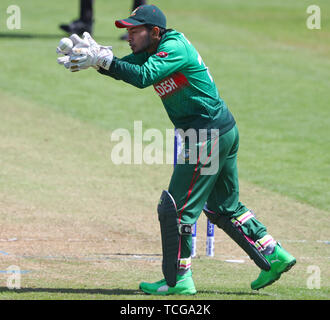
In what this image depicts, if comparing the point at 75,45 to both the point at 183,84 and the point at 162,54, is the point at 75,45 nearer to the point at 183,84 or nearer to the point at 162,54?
the point at 162,54

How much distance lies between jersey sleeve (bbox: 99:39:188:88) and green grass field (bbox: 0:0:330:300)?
1732 millimetres

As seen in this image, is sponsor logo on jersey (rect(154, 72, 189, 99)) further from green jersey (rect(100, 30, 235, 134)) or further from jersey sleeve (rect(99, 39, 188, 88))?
jersey sleeve (rect(99, 39, 188, 88))

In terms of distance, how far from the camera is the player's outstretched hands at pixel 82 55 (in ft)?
19.2

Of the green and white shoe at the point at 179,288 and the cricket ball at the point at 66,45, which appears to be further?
the green and white shoe at the point at 179,288

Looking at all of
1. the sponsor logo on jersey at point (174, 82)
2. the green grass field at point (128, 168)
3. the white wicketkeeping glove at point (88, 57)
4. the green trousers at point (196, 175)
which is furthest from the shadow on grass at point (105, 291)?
the white wicketkeeping glove at point (88, 57)

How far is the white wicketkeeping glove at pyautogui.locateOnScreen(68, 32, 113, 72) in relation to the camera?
5.86m

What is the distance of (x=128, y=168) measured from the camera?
12773 millimetres

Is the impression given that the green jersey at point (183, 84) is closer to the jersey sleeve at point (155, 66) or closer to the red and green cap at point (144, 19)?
the jersey sleeve at point (155, 66)

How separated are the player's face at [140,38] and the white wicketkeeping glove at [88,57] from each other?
0.35 metres

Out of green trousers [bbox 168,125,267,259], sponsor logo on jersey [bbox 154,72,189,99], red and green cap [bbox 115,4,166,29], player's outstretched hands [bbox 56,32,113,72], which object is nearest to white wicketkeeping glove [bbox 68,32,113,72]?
player's outstretched hands [bbox 56,32,113,72]
